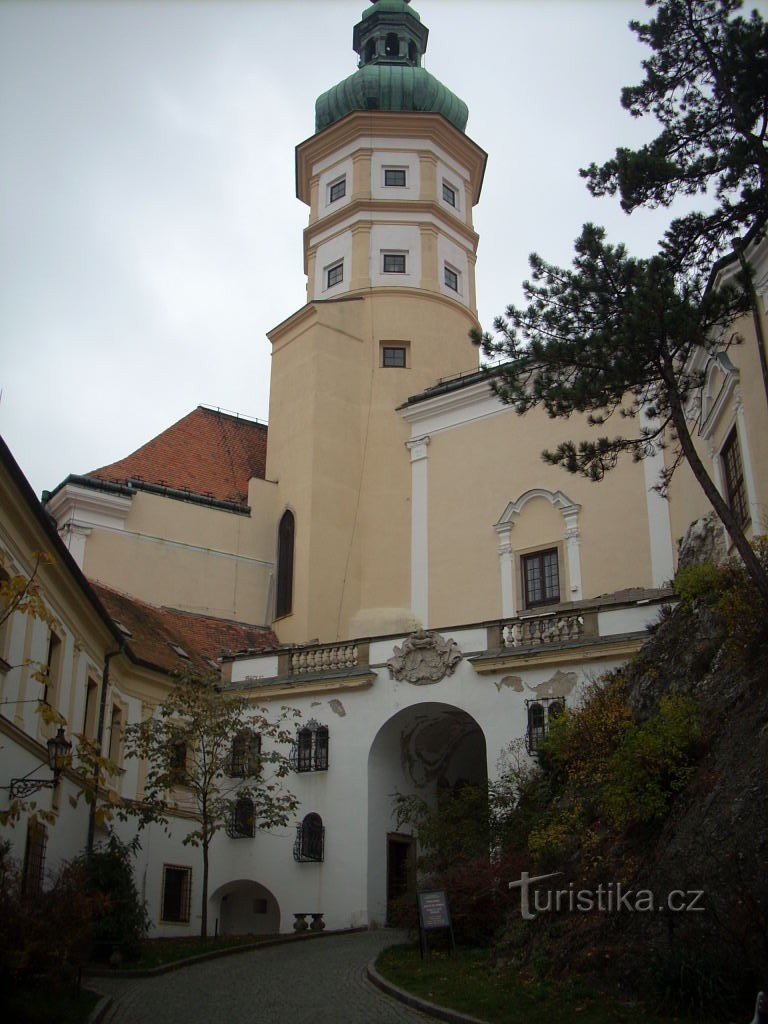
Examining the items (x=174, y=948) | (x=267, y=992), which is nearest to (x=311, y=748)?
(x=174, y=948)

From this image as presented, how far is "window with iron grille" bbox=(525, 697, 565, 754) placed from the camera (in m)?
23.3

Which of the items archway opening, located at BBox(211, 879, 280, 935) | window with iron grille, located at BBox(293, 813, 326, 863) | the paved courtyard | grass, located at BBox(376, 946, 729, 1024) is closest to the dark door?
window with iron grille, located at BBox(293, 813, 326, 863)

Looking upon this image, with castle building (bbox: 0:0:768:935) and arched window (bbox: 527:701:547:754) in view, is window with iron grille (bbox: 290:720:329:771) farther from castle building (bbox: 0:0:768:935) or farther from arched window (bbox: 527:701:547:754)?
arched window (bbox: 527:701:547:754)

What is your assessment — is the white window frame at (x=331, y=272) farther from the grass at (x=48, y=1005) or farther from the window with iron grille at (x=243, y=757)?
the grass at (x=48, y=1005)

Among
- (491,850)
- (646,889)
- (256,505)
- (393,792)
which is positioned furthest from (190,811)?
(646,889)

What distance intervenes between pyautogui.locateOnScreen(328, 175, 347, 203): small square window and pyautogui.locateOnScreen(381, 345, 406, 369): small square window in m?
6.53

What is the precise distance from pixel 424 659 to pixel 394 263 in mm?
17397

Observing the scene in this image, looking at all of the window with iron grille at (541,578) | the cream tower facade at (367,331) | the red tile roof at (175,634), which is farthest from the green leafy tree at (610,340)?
the cream tower facade at (367,331)

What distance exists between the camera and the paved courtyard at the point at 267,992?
13969 mm

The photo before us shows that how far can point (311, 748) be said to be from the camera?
2622cm

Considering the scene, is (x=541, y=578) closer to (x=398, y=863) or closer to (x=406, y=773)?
(x=406, y=773)

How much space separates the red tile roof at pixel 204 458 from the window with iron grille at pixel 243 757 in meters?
11.5

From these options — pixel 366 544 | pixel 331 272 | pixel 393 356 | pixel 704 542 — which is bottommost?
pixel 704 542

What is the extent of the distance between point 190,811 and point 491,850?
8626mm
